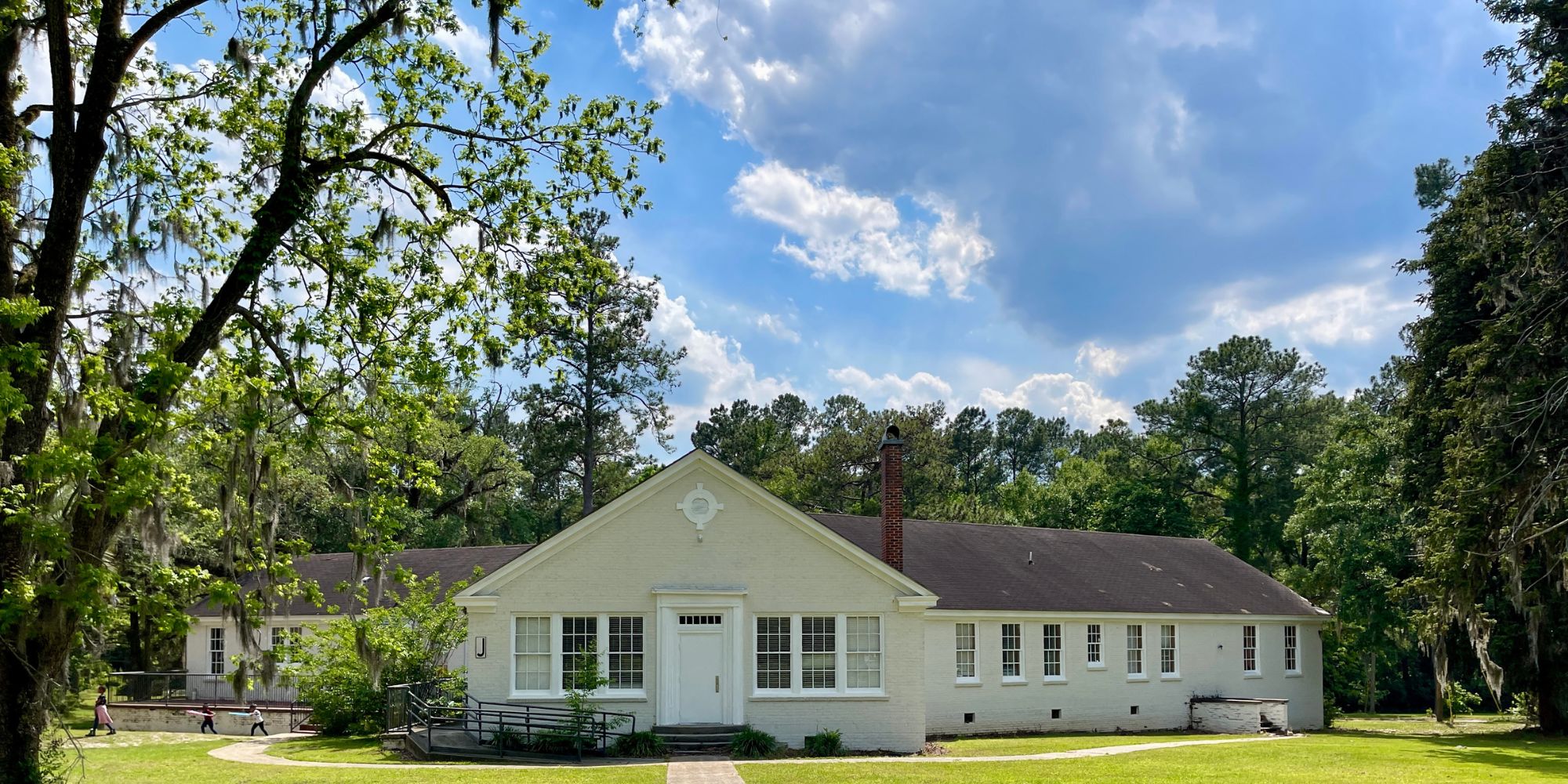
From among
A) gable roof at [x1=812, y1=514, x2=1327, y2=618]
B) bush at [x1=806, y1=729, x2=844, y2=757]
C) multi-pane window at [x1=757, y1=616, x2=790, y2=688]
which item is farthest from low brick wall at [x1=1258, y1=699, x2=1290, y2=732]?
multi-pane window at [x1=757, y1=616, x2=790, y2=688]

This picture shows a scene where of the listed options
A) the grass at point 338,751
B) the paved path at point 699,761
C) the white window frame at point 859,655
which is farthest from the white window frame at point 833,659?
the grass at point 338,751

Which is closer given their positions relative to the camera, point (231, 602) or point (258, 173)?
point (231, 602)

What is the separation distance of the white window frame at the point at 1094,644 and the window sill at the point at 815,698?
314 inches

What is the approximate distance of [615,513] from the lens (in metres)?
22.9

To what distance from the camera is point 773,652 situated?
2320 centimetres

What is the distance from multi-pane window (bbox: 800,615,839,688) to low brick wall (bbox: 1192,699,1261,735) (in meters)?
11.8

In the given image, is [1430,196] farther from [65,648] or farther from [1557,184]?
[65,648]

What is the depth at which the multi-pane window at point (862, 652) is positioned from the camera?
23.4 m

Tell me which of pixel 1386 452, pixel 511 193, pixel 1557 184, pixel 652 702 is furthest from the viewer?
pixel 1386 452

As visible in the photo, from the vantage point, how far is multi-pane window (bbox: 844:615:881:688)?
23406mm

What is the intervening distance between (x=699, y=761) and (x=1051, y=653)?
11.5m

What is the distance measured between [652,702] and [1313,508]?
22282 millimetres

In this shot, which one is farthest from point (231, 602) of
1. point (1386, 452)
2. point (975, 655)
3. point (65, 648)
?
point (1386, 452)

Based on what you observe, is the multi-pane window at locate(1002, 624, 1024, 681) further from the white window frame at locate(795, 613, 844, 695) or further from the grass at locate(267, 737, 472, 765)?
the grass at locate(267, 737, 472, 765)
